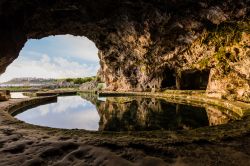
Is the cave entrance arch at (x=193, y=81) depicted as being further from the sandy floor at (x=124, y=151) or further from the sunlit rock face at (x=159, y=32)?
the sandy floor at (x=124, y=151)

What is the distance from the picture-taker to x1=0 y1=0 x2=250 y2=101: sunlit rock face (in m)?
13.5

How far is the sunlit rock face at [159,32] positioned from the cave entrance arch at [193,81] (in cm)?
15

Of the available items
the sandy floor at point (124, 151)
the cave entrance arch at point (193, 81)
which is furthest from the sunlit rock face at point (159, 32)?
the sandy floor at point (124, 151)

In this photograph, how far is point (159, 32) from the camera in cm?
3091

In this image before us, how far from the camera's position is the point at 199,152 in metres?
6.00

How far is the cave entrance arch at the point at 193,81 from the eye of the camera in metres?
36.3

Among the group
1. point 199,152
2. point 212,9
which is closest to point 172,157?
point 199,152

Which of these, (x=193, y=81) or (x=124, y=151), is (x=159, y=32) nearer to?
(x=193, y=81)

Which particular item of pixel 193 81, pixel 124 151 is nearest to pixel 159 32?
pixel 193 81

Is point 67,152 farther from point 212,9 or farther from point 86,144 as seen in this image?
point 212,9

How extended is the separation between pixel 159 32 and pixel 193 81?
11168 mm

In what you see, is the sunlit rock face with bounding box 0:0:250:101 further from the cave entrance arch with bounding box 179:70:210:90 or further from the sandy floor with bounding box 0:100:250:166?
the sandy floor with bounding box 0:100:250:166

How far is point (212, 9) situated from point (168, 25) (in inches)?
249

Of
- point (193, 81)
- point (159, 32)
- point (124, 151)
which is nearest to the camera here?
point (124, 151)
